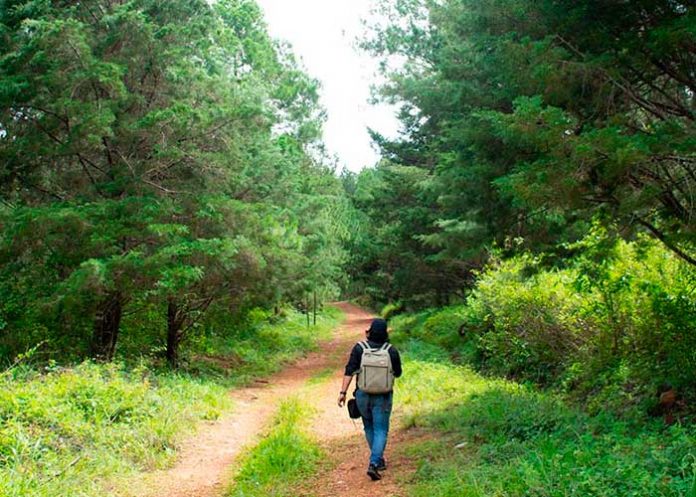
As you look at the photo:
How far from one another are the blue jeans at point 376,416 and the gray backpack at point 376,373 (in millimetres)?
135

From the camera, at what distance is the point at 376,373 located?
6457 millimetres

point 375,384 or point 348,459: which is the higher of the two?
point 375,384

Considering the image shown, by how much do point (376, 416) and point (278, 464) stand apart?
5.24 ft

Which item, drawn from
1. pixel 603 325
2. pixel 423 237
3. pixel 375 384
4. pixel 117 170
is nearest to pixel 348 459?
pixel 375 384

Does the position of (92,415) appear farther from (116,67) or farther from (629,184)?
(629,184)

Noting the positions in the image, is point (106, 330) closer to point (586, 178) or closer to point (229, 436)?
point (229, 436)

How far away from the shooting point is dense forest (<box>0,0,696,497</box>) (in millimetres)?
6043

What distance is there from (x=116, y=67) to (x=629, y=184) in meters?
9.17

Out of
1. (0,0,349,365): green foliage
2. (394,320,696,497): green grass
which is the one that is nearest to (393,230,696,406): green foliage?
(394,320,696,497): green grass

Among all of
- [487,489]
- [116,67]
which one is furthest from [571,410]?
[116,67]

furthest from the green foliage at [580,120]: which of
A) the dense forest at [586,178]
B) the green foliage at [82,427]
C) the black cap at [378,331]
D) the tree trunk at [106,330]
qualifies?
the tree trunk at [106,330]

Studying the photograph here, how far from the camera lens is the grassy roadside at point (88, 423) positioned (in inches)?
240

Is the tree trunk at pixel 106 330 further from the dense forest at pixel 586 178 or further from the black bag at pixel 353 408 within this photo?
the dense forest at pixel 586 178

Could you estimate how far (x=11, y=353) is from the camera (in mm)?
11453
